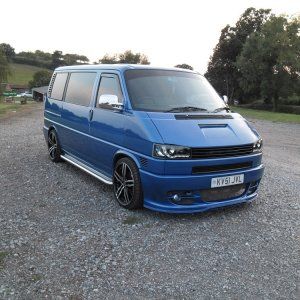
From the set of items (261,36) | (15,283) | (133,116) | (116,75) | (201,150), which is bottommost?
(15,283)

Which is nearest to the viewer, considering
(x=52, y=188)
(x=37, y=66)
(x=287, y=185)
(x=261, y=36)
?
(x=52, y=188)

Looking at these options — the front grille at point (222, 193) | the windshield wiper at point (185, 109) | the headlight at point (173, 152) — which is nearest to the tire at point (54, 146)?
the windshield wiper at point (185, 109)

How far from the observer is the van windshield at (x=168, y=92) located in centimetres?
594

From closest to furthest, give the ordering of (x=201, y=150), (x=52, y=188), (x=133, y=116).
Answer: (x=201, y=150) < (x=133, y=116) < (x=52, y=188)

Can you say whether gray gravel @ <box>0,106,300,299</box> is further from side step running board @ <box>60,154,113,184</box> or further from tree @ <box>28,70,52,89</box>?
tree @ <box>28,70,52,89</box>

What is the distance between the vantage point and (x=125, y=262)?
13.8 ft

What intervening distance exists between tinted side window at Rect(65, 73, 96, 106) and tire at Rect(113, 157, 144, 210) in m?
1.68

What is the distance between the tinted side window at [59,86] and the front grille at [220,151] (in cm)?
416

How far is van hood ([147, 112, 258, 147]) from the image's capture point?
520 cm

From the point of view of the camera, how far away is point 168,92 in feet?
20.4

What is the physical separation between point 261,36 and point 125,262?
48392 millimetres

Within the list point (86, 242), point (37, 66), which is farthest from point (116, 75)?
point (37, 66)

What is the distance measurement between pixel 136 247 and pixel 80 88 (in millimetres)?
3854

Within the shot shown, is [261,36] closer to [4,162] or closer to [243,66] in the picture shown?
[243,66]
